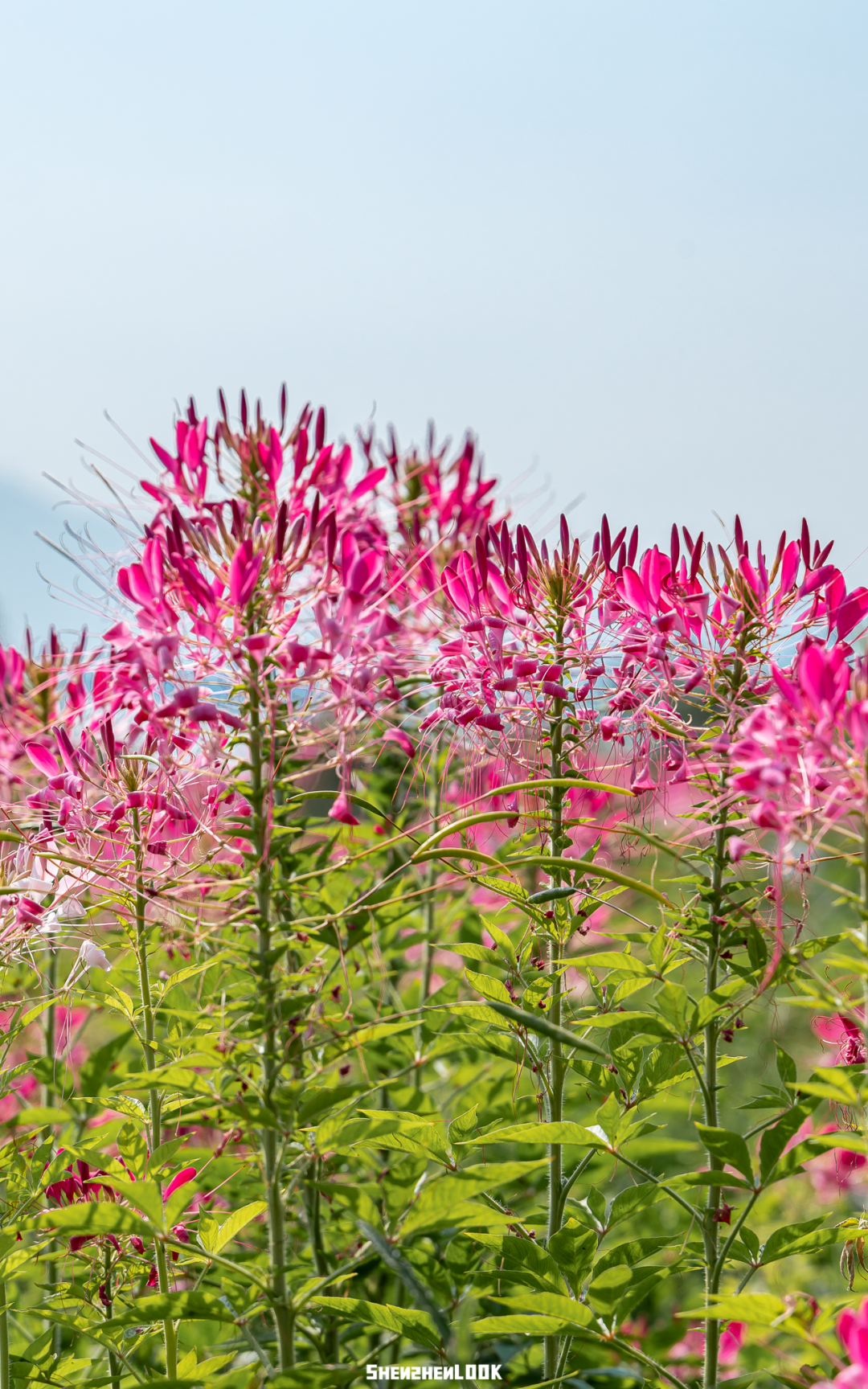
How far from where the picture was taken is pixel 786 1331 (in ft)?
4.63

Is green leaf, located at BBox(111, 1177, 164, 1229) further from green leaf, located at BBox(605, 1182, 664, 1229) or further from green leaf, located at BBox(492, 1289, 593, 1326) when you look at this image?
green leaf, located at BBox(605, 1182, 664, 1229)

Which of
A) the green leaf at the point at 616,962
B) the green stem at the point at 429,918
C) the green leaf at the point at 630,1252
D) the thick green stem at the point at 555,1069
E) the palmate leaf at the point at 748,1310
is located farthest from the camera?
the green stem at the point at 429,918

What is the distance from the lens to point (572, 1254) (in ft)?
6.09

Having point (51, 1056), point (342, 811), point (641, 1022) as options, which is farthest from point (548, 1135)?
point (51, 1056)

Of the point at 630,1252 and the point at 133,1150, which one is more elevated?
the point at 133,1150

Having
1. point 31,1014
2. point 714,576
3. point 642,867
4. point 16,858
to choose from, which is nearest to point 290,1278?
point 31,1014

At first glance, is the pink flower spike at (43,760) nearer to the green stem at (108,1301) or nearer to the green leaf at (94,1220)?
the green leaf at (94,1220)

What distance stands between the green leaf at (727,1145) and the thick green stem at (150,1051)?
0.98 metres

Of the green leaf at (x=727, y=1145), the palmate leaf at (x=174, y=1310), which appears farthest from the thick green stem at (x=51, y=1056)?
the green leaf at (x=727, y=1145)

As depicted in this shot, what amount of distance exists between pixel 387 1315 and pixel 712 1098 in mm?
654

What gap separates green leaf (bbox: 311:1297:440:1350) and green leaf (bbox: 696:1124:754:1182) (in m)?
0.59

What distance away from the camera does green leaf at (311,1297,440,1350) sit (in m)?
1.78

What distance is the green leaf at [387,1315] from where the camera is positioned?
1784mm

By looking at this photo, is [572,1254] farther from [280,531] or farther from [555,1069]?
[280,531]
